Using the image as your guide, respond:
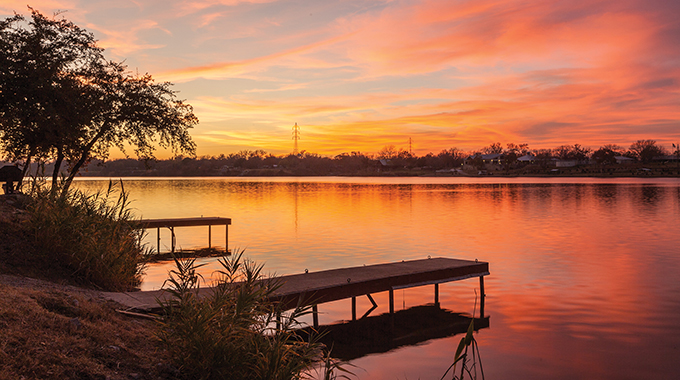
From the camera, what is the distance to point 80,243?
35.8 feet

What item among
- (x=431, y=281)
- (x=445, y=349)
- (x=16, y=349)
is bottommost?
(x=445, y=349)

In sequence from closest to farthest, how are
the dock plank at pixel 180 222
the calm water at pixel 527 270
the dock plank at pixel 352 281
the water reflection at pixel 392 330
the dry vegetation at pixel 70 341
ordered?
the dry vegetation at pixel 70 341, the dock plank at pixel 352 281, the calm water at pixel 527 270, the water reflection at pixel 392 330, the dock plank at pixel 180 222

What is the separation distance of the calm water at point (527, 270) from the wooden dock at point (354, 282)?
107cm

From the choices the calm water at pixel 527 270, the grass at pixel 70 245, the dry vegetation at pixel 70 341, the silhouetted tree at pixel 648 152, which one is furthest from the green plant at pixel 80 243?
the silhouetted tree at pixel 648 152

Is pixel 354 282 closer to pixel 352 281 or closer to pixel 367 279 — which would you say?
pixel 352 281

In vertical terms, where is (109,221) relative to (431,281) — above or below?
above

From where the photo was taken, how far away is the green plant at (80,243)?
10602 millimetres

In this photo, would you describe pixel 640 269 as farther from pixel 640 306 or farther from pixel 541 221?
pixel 541 221

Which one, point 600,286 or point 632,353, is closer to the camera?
point 632,353

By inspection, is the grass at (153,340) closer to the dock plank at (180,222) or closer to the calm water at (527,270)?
the calm water at (527,270)

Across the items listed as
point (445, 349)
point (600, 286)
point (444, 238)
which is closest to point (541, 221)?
point (444, 238)

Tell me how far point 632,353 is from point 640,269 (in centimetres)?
1057

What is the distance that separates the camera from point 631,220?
35250mm

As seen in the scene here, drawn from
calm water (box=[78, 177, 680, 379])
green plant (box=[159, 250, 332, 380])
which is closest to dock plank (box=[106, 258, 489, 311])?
calm water (box=[78, 177, 680, 379])
